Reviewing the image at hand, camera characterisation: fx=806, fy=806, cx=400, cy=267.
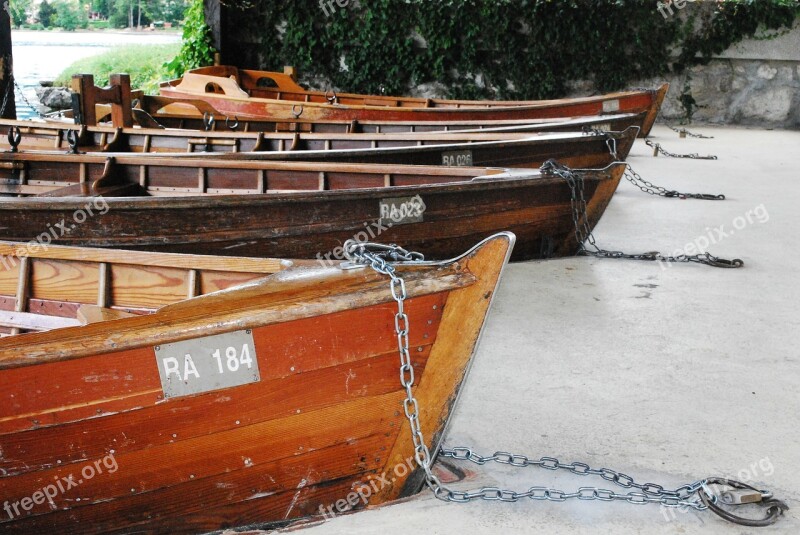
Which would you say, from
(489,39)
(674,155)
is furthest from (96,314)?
(489,39)

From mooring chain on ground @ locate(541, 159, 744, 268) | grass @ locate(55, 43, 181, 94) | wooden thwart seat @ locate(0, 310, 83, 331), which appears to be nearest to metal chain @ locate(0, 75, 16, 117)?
wooden thwart seat @ locate(0, 310, 83, 331)

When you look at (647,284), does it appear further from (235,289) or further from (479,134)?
(235,289)

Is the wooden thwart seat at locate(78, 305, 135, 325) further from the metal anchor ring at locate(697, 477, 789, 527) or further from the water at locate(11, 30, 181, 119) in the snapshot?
the water at locate(11, 30, 181, 119)

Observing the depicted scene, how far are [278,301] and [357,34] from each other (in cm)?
1188

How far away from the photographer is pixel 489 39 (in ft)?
44.5

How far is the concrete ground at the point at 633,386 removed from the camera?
283cm

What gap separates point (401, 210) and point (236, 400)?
8.48ft

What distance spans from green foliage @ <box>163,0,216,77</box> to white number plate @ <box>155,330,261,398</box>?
36.7 ft

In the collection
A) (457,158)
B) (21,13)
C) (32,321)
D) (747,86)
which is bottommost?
(32,321)

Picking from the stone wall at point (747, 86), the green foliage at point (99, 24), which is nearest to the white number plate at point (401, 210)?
the stone wall at point (747, 86)

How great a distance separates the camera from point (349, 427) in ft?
8.94

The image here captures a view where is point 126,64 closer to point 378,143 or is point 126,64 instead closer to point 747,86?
point 747,86

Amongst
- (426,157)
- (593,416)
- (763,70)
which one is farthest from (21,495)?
(763,70)

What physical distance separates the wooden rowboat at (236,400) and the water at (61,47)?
19260 millimetres
